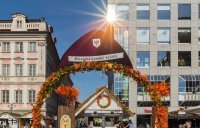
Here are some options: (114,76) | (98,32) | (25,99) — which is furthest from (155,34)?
(98,32)

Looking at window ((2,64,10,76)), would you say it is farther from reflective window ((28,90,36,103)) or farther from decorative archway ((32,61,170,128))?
decorative archway ((32,61,170,128))

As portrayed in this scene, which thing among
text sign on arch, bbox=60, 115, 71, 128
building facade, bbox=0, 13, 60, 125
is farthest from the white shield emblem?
building facade, bbox=0, 13, 60, 125

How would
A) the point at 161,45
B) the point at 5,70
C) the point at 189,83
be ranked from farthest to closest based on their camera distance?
the point at 5,70, the point at 161,45, the point at 189,83

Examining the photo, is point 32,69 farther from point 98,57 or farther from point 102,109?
point 98,57

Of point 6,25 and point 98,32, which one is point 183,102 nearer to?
point 6,25

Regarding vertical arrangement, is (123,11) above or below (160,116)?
above

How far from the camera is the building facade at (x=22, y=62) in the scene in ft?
245

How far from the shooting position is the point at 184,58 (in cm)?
6425

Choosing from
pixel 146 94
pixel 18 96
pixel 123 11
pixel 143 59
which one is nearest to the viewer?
pixel 146 94

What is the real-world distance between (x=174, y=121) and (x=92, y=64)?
124 ft

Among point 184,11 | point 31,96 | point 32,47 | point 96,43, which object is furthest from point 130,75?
point 32,47

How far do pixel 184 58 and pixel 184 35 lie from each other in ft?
8.85

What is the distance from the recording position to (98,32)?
2666 centimetres

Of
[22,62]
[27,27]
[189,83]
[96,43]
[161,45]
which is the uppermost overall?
[27,27]
